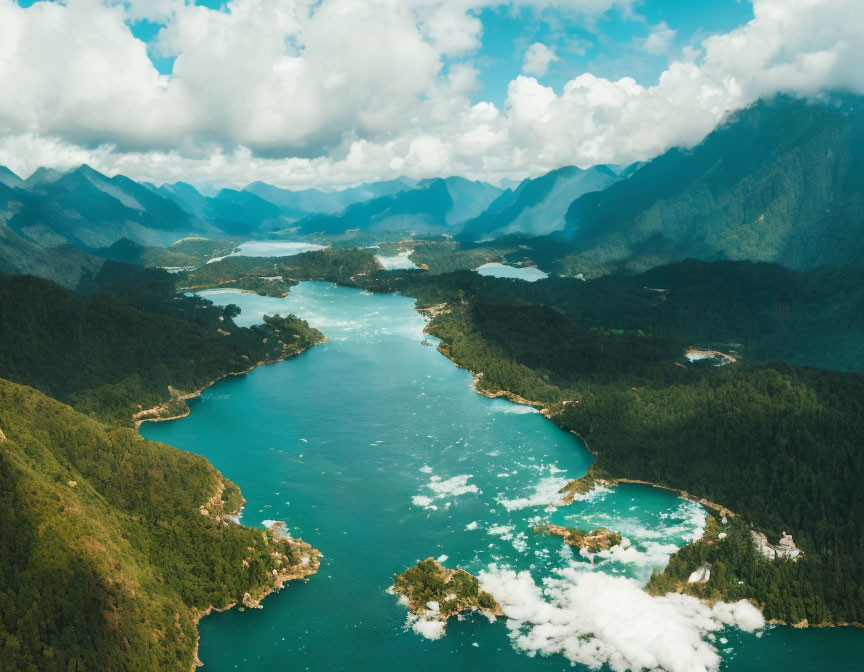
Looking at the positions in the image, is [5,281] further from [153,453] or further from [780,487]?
[780,487]

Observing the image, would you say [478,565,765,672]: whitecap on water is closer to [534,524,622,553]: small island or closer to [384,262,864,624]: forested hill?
[384,262,864,624]: forested hill

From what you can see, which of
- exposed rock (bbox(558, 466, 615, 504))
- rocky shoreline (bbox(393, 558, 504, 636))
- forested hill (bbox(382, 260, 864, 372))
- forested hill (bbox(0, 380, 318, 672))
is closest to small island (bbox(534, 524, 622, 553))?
exposed rock (bbox(558, 466, 615, 504))

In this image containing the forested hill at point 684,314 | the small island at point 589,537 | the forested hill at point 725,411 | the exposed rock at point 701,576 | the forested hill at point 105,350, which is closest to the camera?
the exposed rock at point 701,576

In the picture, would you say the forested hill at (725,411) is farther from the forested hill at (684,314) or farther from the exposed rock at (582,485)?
the exposed rock at (582,485)

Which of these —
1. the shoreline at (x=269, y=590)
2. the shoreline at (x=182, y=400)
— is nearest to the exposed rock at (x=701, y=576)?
the shoreline at (x=269, y=590)

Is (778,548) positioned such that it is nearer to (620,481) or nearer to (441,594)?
(620,481)

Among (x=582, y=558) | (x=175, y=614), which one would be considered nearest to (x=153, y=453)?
(x=175, y=614)
